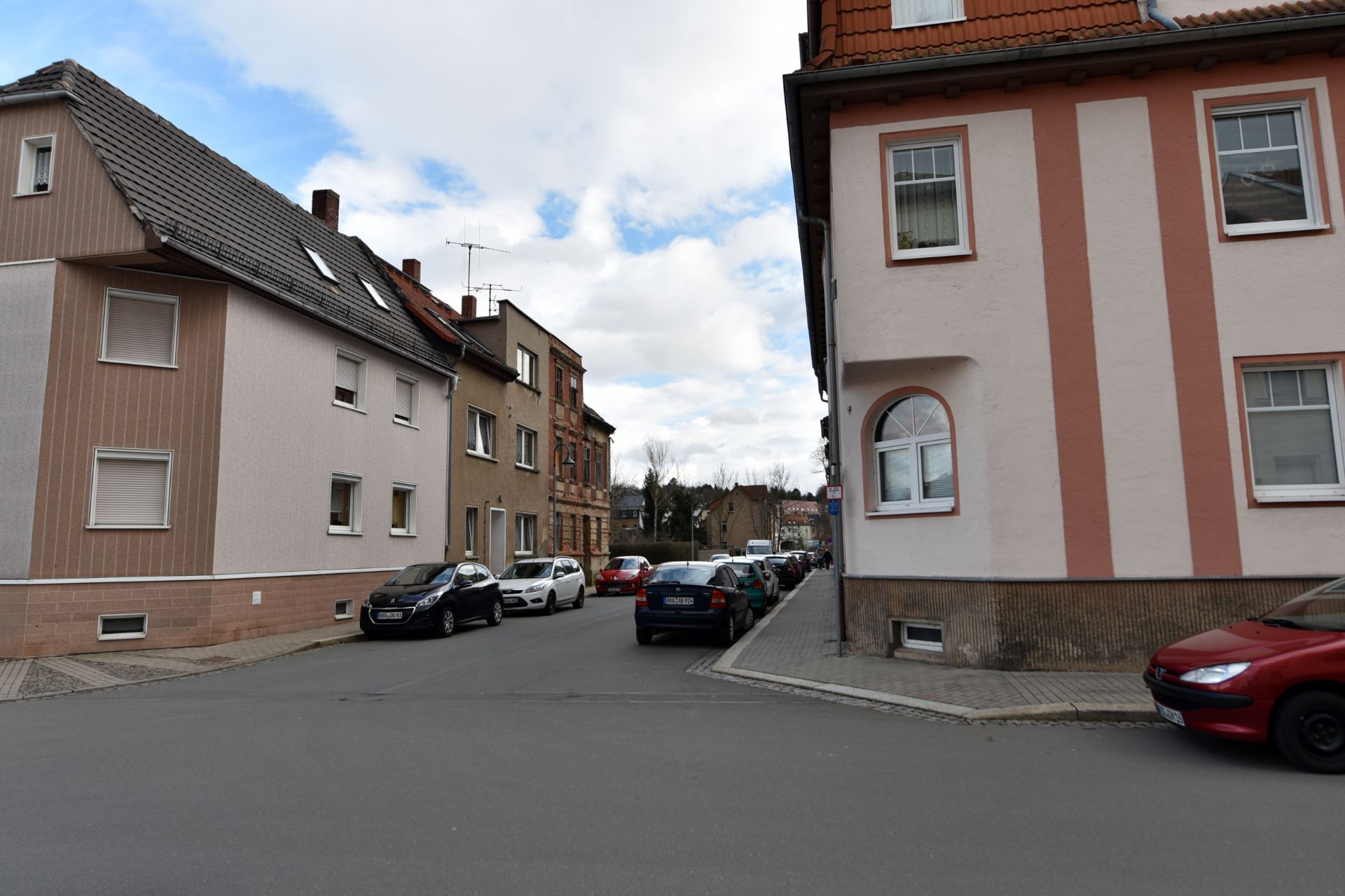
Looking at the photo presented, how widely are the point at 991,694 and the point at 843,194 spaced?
6.51 m

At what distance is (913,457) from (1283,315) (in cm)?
456

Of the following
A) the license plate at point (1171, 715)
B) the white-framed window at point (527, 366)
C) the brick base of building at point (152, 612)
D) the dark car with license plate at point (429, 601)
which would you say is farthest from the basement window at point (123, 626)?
the white-framed window at point (527, 366)

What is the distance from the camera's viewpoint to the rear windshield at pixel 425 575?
17.2 meters

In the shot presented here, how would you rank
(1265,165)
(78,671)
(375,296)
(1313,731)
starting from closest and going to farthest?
(1313,731) < (1265,165) < (78,671) < (375,296)

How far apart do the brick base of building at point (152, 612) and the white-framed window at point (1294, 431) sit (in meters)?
15.6

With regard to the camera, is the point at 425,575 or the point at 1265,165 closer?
the point at 1265,165

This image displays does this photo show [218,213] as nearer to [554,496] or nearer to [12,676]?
[12,676]

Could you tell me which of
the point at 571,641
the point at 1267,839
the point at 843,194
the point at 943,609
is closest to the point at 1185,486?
the point at 943,609

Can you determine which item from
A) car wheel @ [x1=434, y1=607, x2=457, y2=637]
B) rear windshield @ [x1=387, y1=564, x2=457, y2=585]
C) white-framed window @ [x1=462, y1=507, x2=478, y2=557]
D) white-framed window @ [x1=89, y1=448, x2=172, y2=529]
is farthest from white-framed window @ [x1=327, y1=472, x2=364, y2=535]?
white-framed window @ [x1=462, y1=507, x2=478, y2=557]

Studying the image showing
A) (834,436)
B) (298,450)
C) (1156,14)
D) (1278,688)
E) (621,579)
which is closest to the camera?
(1278,688)

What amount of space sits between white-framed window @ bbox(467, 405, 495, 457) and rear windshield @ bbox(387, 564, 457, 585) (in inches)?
310

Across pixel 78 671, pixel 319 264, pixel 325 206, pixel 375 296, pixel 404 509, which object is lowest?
pixel 78 671

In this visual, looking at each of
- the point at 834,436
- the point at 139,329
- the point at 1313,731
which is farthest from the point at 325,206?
the point at 1313,731

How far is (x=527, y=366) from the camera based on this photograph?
31375 mm
